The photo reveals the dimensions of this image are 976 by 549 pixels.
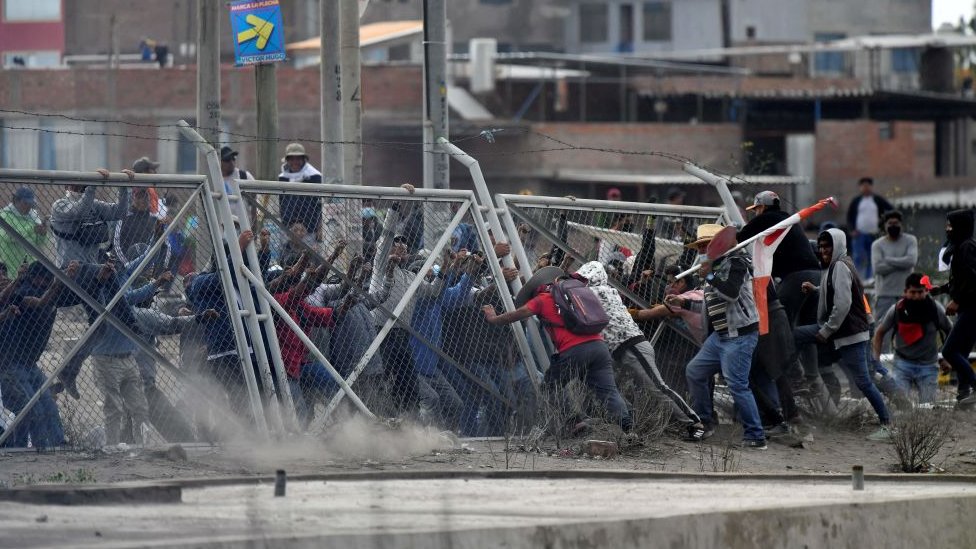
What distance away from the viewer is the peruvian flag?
11500 millimetres

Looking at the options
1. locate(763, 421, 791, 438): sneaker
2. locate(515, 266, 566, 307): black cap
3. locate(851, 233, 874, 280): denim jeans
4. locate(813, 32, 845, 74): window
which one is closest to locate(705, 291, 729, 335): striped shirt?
locate(763, 421, 791, 438): sneaker

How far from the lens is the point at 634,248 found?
12383 mm

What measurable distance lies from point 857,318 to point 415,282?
13.0ft

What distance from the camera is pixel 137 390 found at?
32.3ft

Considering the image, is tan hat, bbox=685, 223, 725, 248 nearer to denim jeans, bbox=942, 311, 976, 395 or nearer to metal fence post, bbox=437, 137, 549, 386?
metal fence post, bbox=437, 137, 549, 386

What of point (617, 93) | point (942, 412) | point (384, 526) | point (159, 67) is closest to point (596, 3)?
point (617, 93)

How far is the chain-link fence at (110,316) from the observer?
30.9 ft

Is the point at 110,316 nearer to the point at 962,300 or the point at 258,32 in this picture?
the point at 258,32

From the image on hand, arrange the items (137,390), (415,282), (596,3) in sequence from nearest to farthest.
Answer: (137,390), (415,282), (596,3)

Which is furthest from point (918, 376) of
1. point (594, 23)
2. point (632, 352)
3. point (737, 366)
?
point (594, 23)

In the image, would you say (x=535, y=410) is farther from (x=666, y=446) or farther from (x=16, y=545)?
(x=16, y=545)

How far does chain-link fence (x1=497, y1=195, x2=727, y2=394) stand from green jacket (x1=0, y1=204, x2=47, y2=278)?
3.56 metres

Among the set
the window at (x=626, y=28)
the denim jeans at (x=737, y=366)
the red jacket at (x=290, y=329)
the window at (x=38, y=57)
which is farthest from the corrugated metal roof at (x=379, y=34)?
the red jacket at (x=290, y=329)

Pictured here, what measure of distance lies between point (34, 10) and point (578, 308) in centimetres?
3803
